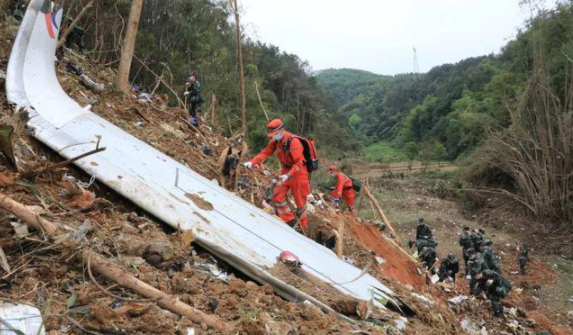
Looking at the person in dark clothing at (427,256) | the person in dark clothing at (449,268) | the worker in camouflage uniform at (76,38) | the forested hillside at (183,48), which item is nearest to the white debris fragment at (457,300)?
the person in dark clothing at (449,268)

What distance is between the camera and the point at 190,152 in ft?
21.5

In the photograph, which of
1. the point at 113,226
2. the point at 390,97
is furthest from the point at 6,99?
the point at 390,97

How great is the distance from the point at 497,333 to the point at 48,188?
5.53 metres

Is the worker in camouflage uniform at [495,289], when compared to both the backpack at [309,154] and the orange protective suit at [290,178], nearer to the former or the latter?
the orange protective suit at [290,178]

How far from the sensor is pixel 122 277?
259 centimetres

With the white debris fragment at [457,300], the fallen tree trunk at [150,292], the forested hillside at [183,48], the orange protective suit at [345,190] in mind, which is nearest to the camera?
the fallen tree trunk at [150,292]

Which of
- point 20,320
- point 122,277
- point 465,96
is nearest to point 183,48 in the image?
point 122,277

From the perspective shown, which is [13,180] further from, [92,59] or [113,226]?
[92,59]

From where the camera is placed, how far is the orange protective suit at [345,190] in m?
9.04

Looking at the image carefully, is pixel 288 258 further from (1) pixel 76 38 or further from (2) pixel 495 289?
(1) pixel 76 38

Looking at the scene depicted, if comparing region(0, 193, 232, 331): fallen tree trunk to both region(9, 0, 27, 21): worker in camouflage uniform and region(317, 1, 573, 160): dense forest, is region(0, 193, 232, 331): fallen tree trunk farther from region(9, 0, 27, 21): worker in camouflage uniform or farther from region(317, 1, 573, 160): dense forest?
region(317, 1, 573, 160): dense forest

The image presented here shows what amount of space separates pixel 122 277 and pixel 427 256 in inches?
274

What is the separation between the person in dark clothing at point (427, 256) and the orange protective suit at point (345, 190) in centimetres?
161

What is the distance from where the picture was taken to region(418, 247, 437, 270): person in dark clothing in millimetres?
8586
